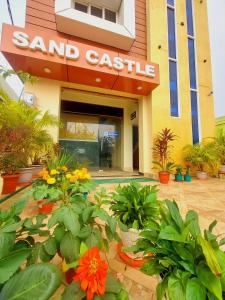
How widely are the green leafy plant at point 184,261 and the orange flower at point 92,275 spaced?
0.81ft

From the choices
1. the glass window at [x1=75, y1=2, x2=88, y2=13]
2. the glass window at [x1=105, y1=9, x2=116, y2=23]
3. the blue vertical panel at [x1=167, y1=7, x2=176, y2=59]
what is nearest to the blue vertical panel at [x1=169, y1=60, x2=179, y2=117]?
the blue vertical panel at [x1=167, y1=7, x2=176, y2=59]

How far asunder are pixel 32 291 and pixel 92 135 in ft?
21.8

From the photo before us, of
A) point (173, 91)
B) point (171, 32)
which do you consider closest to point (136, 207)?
point (173, 91)

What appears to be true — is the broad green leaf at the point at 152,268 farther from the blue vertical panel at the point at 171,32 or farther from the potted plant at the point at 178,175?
the blue vertical panel at the point at 171,32

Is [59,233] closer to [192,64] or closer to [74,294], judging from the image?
[74,294]

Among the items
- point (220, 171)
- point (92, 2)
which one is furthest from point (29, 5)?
point (220, 171)

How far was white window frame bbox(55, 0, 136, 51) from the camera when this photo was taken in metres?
4.68

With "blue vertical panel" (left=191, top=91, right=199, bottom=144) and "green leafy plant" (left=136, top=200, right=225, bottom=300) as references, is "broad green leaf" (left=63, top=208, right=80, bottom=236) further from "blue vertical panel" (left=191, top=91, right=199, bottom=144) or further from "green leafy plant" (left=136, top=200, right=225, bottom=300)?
"blue vertical panel" (left=191, top=91, right=199, bottom=144)

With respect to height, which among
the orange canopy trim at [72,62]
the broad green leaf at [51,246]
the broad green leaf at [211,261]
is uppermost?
the orange canopy trim at [72,62]

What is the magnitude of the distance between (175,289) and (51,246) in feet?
1.82

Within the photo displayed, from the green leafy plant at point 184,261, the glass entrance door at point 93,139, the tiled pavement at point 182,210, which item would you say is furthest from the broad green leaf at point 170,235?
the glass entrance door at point 93,139

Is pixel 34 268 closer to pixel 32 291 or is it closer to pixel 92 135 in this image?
pixel 32 291

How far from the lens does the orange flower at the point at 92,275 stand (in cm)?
49

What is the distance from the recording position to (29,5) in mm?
4648
